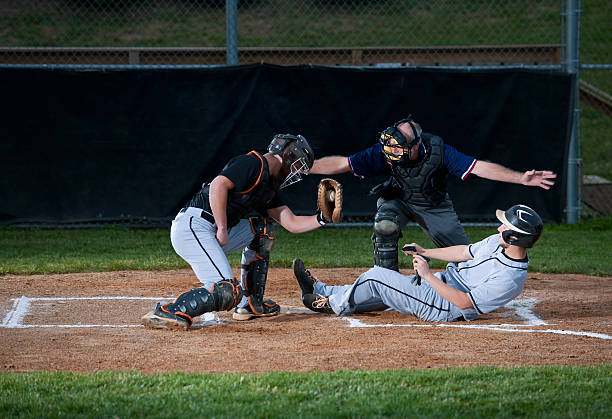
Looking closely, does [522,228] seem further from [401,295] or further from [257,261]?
[257,261]

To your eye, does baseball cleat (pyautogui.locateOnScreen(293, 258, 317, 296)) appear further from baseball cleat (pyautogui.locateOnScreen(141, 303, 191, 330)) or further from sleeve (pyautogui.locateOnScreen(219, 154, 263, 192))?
baseball cleat (pyautogui.locateOnScreen(141, 303, 191, 330))

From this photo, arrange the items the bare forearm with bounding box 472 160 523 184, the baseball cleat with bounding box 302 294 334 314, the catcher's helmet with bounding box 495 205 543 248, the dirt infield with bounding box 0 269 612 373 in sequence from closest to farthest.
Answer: the dirt infield with bounding box 0 269 612 373 < the catcher's helmet with bounding box 495 205 543 248 < the baseball cleat with bounding box 302 294 334 314 < the bare forearm with bounding box 472 160 523 184

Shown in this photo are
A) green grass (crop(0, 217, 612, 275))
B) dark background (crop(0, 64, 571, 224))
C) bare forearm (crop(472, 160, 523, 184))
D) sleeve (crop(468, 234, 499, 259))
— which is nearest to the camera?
sleeve (crop(468, 234, 499, 259))

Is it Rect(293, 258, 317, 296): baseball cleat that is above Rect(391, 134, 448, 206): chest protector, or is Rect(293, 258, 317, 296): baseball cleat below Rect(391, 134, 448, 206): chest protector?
below

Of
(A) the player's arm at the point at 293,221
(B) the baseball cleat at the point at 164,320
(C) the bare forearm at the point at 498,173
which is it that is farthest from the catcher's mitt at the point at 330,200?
(C) the bare forearm at the point at 498,173

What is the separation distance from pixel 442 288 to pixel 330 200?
103 cm

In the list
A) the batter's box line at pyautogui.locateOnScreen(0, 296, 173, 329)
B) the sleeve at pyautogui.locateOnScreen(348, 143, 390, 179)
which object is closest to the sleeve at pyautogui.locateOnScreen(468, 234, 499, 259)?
the sleeve at pyautogui.locateOnScreen(348, 143, 390, 179)

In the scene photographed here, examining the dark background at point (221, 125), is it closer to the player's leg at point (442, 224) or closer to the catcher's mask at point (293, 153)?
the player's leg at point (442, 224)

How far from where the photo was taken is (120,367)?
4625 mm

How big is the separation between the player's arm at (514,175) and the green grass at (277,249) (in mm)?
2276

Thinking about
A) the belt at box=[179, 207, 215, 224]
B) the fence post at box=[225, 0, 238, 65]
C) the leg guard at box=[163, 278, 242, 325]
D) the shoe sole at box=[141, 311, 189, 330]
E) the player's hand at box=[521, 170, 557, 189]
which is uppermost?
the fence post at box=[225, 0, 238, 65]

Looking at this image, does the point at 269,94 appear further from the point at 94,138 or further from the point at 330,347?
the point at 330,347

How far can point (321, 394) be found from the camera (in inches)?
158

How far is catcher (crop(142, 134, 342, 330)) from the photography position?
562cm
